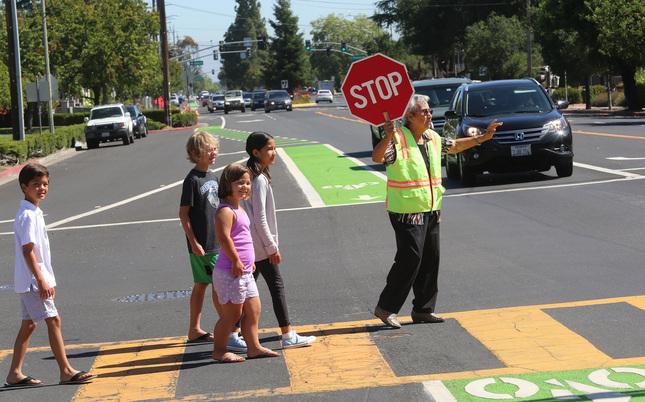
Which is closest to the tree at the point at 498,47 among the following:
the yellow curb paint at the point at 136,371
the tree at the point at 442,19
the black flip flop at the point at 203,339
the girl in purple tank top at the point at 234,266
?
the tree at the point at 442,19

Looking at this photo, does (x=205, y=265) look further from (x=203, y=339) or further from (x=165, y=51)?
(x=165, y=51)

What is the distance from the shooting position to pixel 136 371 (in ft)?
23.9

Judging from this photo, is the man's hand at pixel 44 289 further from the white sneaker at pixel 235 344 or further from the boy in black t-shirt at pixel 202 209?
the white sneaker at pixel 235 344

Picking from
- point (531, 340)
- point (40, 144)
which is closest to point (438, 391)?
point (531, 340)

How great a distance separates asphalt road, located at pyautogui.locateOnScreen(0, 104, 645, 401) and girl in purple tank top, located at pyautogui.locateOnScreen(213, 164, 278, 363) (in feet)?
0.65

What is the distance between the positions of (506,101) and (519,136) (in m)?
1.41

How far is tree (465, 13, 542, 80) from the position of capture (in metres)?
83.6

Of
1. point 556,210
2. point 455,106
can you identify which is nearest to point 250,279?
point 556,210

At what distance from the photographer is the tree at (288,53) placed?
15375cm

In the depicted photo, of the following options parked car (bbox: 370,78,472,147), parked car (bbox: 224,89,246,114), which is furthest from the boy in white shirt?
parked car (bbox: 224,89,246,114)

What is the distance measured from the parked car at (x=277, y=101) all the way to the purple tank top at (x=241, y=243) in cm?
7611

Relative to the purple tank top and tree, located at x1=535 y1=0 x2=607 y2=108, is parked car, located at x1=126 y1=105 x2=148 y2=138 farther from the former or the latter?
the purple tank top

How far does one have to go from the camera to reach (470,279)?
33.1 ft

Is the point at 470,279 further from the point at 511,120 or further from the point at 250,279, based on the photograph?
the point at 511,120
